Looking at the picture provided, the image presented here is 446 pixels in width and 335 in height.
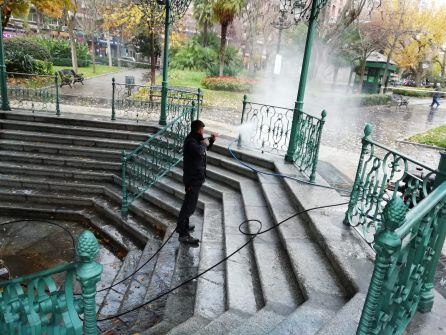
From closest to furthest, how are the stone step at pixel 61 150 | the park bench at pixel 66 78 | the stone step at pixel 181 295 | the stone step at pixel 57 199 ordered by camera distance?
the stone step at pixel 181 295, the stone step at pixel 57 199, the stone step at pixel 61 150, the park bench at pixel 66 78

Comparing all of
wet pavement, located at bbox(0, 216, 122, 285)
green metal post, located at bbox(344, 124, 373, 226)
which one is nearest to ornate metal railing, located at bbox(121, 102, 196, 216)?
wet pavement, located at bbox(0, 216, 122, 285)

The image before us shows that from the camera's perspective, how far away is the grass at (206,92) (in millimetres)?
20266

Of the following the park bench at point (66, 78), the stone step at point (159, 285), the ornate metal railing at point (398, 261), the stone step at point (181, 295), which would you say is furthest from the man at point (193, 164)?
the park bench at point (66, 78)

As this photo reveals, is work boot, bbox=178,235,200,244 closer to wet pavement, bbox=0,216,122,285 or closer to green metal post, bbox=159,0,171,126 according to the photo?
wet pavement, bbox=0,216,122,285

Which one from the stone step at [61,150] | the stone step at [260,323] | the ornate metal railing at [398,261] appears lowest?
the stone step at [61,150]

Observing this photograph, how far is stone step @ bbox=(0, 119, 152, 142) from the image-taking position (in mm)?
9320

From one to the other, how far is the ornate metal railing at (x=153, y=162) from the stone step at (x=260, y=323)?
4.44 meters

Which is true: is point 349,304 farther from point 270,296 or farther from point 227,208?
point 227,208

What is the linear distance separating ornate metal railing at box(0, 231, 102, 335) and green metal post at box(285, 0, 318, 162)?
588cm

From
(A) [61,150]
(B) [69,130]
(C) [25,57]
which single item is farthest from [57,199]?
(C) [25,57]

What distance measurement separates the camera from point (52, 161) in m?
8.71

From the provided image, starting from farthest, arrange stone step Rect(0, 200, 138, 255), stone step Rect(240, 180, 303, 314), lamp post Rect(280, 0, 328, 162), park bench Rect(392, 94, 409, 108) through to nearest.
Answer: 1. park bench Rect(392, 94, 409, 108)
2. stone step Rect(0, 200, 138, 255)
3. lamp post Rect(280, 0, 328, 162)
4. stone step Rect(240, 180, 303, 314)

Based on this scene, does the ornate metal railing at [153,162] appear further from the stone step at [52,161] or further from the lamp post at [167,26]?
the lamp post at [167,26]

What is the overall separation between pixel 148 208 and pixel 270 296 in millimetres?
4190
